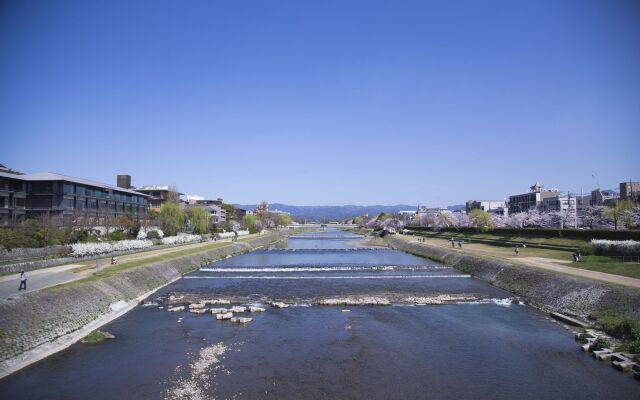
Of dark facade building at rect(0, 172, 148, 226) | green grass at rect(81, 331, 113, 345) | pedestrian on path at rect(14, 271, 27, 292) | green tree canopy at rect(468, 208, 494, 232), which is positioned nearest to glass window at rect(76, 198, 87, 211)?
dark facade building at rect(0, 172, 148, 226)

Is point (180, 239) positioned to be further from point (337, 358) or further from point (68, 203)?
point (337, 358)

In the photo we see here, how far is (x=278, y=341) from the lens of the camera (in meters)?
23.1

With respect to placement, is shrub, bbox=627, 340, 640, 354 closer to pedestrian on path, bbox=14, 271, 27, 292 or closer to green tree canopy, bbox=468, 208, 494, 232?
pedestrian on path, bbox=14, 271, 27, 292

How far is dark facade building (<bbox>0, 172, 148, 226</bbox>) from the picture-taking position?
58.0 meters

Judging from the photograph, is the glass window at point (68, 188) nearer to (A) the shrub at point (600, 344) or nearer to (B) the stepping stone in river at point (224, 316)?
(B) the stepping stone in river at point (224, 316)

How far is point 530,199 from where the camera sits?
162 m

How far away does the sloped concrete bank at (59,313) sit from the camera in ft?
64.4

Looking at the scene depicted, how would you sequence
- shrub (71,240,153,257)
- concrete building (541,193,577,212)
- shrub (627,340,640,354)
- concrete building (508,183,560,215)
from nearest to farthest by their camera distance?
1. shrub (627,340,640,354)
2. shrub (71,240,153,257)
3. concrete building (541,193,577,212)
4. concrete building (508,183,560,215)

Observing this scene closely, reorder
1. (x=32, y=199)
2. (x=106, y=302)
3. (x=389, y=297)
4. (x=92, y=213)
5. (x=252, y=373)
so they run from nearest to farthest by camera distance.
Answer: (x=252, y=373) < (x=106, y=302) < (x=389, y=297) < (x=32, y=199) < (x=92, y=213)

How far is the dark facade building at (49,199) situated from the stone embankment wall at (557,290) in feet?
168

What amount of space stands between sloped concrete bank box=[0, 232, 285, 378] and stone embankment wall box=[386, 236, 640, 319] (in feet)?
98.8

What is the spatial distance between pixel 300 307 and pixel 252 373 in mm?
12738

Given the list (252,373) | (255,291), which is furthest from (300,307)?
(252,373)

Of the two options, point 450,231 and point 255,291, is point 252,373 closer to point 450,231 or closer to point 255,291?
point 255,291
